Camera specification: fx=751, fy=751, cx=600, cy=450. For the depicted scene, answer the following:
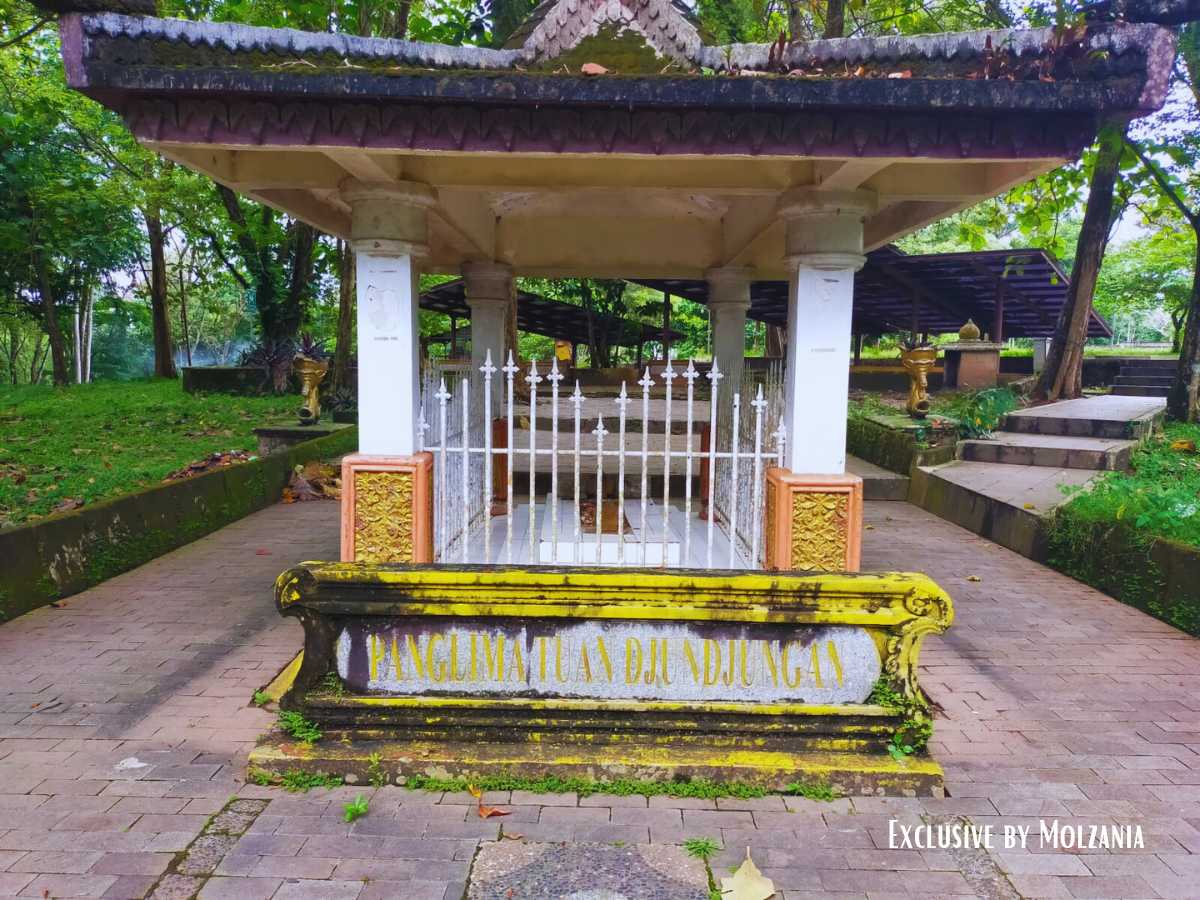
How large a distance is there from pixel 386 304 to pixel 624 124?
1586 mm

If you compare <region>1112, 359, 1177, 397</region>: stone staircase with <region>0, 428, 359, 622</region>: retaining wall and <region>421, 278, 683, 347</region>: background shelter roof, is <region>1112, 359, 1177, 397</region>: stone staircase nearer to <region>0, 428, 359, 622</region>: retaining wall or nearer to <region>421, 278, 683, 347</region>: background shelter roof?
<region>421, 278, 683, 347</region>: background shelter roof

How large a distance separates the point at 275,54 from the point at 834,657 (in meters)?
3.69

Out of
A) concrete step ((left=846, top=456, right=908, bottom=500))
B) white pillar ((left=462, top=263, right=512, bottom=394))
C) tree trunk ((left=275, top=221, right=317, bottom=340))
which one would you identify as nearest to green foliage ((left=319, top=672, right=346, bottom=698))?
white pillar ((left=462, top=263, right=512, bottom=394))

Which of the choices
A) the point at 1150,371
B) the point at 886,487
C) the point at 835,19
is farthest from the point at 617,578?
the point at 1150,371

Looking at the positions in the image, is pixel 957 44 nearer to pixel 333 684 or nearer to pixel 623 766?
pixel 623 766

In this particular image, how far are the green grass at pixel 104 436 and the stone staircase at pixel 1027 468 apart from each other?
838 cm

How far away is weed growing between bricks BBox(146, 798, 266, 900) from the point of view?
2535 mm

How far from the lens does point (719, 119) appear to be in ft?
11.2

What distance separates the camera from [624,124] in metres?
3.42

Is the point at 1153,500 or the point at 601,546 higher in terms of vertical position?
the point at 1153,500

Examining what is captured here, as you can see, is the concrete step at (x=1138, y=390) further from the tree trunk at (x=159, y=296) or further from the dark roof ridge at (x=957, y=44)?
the tree trunk at (x=159, y=296)

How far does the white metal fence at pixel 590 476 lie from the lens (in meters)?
4.07

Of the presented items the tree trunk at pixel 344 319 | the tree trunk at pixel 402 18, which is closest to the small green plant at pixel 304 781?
the tree trunk at pixel 402 18

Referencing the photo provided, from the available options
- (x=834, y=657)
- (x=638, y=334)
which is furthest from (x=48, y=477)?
(x=638, y=334)
